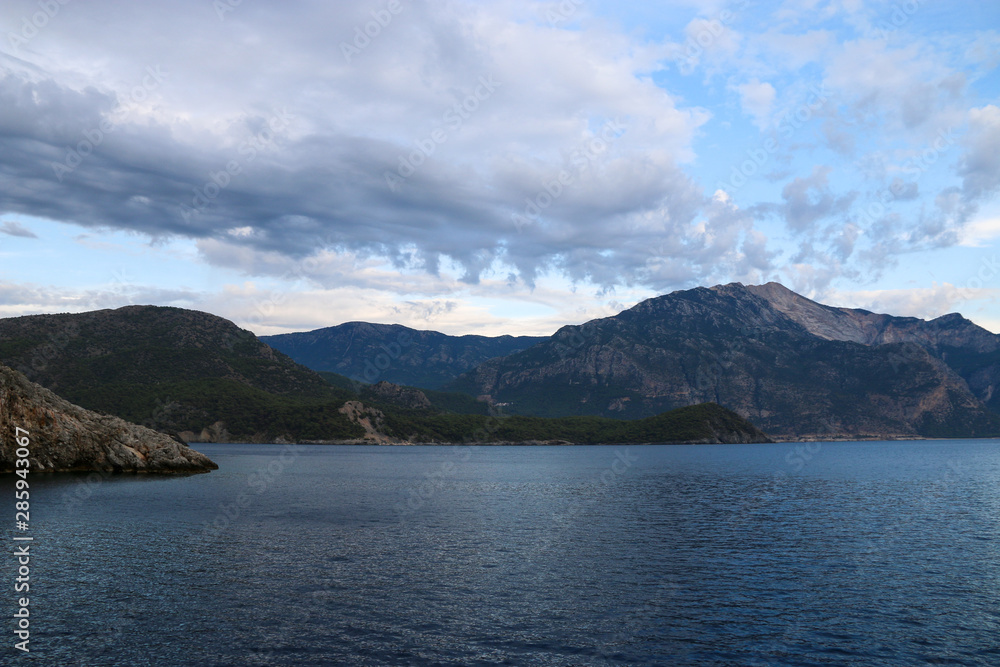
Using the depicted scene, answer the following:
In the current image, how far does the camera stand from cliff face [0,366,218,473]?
10750 centimetres

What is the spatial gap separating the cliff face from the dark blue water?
1118 inches

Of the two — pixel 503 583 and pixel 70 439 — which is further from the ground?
pixel 70 439

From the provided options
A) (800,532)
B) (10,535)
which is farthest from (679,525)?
(10,535)

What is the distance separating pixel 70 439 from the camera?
384 feet

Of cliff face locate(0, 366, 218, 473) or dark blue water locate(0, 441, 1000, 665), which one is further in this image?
cliff face locate(0, 366, 218, 473)

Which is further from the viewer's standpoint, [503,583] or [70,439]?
[70,439]

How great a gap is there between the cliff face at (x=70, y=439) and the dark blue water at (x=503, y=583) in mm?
28394

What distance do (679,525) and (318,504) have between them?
164 ft

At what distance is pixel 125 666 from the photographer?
28.0 m

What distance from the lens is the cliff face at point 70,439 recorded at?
4232 inches

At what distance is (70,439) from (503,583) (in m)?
111

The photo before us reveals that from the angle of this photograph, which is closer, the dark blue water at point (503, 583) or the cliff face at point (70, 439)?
the dark blue water at point (503, 583)

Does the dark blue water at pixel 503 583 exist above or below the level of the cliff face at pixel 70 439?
below

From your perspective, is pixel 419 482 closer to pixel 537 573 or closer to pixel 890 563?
pixel 537 573
